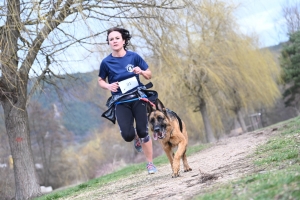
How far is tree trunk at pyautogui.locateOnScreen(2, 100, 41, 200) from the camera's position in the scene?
12.6m

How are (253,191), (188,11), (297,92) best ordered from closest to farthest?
(253,191) → (188,11) → (297,92)

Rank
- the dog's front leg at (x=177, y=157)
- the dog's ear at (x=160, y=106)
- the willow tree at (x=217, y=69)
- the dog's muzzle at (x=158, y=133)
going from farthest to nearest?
the willow tree at (x=217, y=69) < the dog's ear at (x=160, y=106) < the dog's muzzle at (x=158, y=133) < the dog's front leg at (x=177, y=157)

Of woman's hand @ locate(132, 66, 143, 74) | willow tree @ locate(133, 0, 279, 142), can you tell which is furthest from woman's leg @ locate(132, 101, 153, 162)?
willow tree @ locate(133, 0, 279, 142)

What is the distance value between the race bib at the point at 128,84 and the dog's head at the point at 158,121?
46cm

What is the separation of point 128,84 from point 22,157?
A: 21.8 ft

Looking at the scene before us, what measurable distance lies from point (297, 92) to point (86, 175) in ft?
80.0

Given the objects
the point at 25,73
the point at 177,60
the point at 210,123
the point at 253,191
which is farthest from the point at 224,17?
the point at 253,191

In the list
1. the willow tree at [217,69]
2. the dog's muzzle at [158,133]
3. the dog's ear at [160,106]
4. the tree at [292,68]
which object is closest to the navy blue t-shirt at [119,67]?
the dog's ear at [160,106]

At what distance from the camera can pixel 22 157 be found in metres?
12.8

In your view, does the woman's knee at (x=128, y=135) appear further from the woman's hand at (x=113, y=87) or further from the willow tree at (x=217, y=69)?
the willow tree at (x=217, y=69)

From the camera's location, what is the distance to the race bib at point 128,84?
720 cm

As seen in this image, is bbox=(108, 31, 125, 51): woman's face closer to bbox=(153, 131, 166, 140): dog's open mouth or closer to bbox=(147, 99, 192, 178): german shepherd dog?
bbox=(147, 99, 192, 178): german shepherd dog

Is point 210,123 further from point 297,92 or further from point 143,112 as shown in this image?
point 297,92

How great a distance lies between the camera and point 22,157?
12.8 metres
